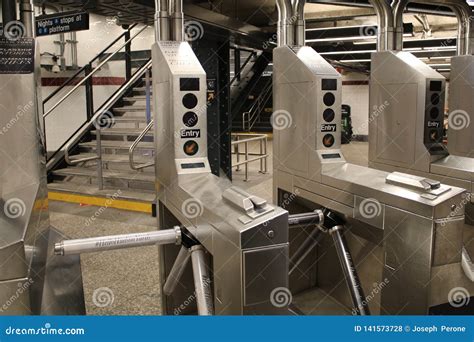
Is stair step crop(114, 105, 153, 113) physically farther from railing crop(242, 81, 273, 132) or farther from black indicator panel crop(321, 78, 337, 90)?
railing crop(242, 81, 273, 132)

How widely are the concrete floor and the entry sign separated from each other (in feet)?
5.76

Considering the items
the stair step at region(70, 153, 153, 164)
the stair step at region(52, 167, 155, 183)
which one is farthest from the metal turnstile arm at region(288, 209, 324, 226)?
the stair step at region(70, 153, 153, 164)

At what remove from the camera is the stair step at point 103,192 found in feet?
15.9

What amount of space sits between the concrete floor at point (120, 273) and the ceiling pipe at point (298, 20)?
5.25 feet

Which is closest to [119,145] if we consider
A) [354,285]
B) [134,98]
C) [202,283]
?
[134,98]

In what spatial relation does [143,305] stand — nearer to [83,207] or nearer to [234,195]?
[234,195]

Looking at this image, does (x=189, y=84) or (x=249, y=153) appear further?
(x=249, y=153)

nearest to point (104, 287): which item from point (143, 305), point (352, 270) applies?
point (143, 305)

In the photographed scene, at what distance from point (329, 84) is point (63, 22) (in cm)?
251

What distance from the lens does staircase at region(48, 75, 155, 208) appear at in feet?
16.9

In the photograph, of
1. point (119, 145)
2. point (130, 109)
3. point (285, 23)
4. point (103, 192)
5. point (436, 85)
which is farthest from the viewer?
point (130, 109)

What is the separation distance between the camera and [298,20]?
2.53 meters

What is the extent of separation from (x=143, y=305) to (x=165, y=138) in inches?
44.8

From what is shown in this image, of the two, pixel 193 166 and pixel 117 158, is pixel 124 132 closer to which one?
pixel 117 158
